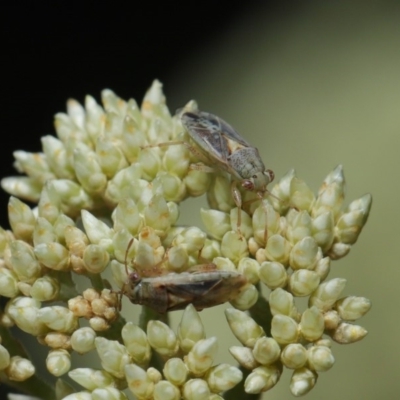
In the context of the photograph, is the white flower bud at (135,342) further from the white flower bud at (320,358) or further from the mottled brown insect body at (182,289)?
the white flower bud at (320,358)

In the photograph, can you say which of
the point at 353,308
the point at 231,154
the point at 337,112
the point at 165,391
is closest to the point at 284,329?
the point at 353,308

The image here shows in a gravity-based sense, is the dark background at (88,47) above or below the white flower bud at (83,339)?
above

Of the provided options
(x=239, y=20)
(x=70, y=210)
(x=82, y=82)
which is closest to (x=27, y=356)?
(x=70, y=210)

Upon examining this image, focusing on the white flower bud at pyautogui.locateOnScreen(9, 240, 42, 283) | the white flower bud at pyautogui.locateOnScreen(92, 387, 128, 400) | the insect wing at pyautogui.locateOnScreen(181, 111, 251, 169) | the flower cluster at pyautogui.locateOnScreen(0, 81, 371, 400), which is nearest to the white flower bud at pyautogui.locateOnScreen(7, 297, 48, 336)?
the flower cluster at pyautogui.locateOnScreen(0, 81, 371, 400)

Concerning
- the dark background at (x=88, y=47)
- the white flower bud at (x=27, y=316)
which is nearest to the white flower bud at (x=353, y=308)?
the white flower bud at (x=27, y=316)

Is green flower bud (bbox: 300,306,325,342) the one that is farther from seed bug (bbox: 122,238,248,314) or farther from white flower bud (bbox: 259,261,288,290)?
seed bug (bbox: 122,238,248,314)

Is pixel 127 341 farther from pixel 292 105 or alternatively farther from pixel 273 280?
pixel 292 105

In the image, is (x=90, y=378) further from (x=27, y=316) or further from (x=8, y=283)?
(x=8, y=283)
